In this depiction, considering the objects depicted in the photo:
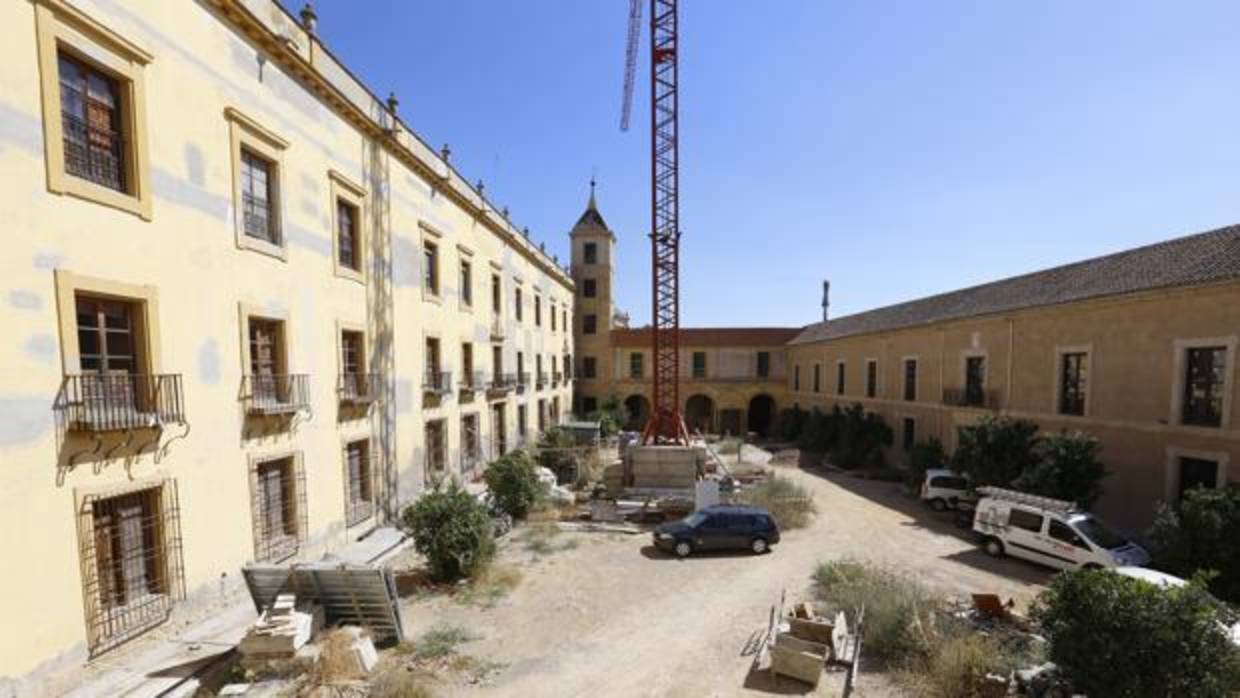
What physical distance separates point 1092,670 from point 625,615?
710cm

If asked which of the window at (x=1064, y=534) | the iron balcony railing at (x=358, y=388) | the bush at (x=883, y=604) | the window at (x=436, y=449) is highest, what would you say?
the iron balcony railing at (x=358, y=388)

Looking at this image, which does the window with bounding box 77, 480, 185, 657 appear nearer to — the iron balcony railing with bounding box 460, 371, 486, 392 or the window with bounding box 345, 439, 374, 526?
the window with bounding box 345, 439, 374, 526

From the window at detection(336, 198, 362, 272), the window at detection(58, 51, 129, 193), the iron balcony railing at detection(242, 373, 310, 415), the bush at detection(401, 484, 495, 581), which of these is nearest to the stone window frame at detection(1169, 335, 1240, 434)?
the bush at detection(401, 484, 495, 581)

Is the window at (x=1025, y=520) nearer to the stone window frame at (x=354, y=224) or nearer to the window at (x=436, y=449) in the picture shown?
the window at (x=436, y=449)

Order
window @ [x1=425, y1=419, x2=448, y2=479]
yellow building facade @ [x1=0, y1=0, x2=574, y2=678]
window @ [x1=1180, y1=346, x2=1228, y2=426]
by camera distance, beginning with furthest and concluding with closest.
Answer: window @ [x1=425, y1=419, x2=448, y2=479]
window @ [x1=1180, y1=346, x2=1228, y2=426]
yellow building facade @ [x1=0, y1=0, x2=574, y2=678]

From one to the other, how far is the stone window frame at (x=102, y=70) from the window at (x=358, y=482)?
23.4ft

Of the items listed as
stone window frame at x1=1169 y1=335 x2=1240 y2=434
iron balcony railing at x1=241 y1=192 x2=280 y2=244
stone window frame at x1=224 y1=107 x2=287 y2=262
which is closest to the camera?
stone window frame at x1=224 y1=107 x2=287 y2=262

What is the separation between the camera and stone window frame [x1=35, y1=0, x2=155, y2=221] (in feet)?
22.3

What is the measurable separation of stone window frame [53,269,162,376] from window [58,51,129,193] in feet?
4.76

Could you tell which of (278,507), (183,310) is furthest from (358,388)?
(183,310)

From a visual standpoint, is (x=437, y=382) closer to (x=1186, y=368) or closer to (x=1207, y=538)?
(x=1207, y=538)

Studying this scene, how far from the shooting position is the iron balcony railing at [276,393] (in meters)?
10.0

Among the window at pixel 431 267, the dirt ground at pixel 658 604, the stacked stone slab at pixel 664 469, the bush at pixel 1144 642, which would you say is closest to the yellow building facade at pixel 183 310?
the window at pixel 431 267

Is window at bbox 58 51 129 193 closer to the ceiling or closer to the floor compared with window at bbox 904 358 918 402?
closer to the ceiling
